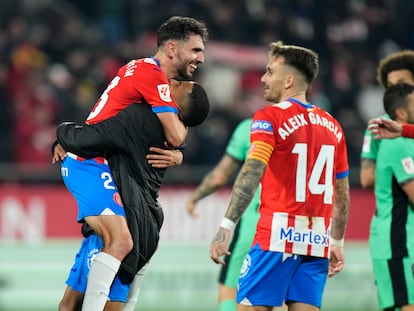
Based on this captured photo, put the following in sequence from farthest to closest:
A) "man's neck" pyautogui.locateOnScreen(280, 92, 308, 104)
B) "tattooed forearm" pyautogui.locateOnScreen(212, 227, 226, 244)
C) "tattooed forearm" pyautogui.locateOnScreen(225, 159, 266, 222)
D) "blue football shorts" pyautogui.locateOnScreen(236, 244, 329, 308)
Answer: "man's neck" pyautogui.locateOnScreen(280, 92, 308, 104) < "blue football shorts" pyautogui.locateOnScreen(236, 244, 329, 308) < "tattooed forearm" pyautogui.locateOnScreen(225, 159, 266, 222) < "tattooed forearm" pyautogui.locateOnScreen(212, 227, 226, 244)

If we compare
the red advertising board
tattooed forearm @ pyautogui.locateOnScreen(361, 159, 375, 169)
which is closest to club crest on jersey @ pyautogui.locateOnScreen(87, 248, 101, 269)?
tattooed forearm @ pyautogui.locateOnScreen(361, 159, 375, 169)

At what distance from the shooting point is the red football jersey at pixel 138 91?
6.03m

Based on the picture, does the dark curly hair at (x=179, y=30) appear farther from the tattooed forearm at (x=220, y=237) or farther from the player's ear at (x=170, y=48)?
the tattooed forearm at (x=220, y=237)

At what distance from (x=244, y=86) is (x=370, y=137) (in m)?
9.39

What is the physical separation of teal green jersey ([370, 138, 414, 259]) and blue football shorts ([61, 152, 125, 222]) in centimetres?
201

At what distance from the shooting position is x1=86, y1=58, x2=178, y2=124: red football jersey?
19.8 ft

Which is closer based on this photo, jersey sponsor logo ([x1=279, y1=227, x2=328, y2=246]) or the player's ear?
jersey sponsor logo ([x1=279, y1=227, x2=328, y2=246])

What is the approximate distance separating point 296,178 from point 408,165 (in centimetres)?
105

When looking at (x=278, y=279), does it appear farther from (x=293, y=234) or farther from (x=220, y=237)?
(x=220, y=237)

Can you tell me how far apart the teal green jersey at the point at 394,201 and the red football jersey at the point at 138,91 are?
1699mm

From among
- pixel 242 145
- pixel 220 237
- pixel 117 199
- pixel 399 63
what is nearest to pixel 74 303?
pixel 117 199

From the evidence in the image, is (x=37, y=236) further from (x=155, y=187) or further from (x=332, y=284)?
(x=155, y=187)

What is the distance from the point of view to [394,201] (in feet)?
22.8

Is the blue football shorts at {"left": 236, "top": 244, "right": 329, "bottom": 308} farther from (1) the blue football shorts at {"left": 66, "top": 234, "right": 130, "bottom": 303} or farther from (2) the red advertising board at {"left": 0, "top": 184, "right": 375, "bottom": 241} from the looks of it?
(2) the red advertising board at {"left": 0, "top": 184, "right": 375, "bottom": 241}
